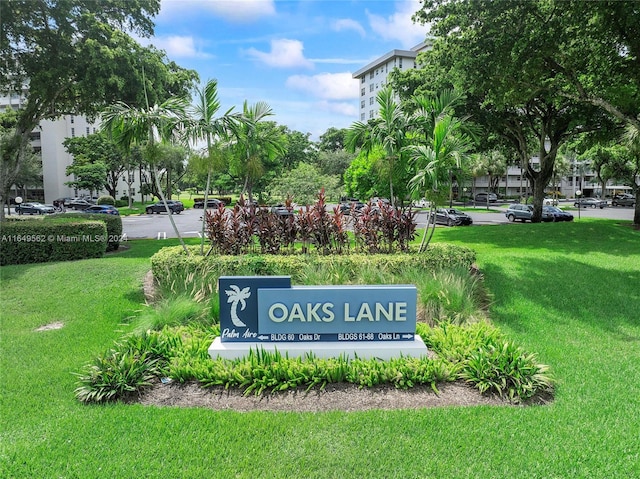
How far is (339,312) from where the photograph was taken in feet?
17.4

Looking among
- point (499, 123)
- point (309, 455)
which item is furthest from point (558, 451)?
point (499, 123)

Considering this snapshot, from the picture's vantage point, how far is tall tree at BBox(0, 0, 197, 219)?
13367 millimetres

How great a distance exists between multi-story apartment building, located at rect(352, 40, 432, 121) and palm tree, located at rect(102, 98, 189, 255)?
54.9 m

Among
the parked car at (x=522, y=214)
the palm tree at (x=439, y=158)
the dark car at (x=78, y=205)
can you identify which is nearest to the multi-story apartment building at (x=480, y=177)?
the parked car at (x=522, y=214)

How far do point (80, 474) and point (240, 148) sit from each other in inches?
339

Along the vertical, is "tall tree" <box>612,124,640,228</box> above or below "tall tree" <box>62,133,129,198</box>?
below

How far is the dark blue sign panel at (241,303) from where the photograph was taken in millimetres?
5324

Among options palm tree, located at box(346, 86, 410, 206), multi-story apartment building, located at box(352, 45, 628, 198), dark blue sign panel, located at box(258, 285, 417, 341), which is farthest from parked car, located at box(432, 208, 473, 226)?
multi-story apartment building, located at box(352, 45, 628, 198)

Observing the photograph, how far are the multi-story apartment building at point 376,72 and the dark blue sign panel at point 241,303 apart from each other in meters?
58.6

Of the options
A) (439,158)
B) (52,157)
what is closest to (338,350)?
(439,158)

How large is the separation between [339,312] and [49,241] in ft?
33.3

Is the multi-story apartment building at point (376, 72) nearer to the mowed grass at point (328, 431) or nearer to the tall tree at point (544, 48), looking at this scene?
the tall tree at point (544, 48)

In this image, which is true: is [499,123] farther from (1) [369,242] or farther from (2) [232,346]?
(2) [232,346]

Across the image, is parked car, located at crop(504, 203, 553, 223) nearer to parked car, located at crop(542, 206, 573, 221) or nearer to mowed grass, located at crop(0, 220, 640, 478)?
parked car, located at crop(542, 206, 573, 221)
